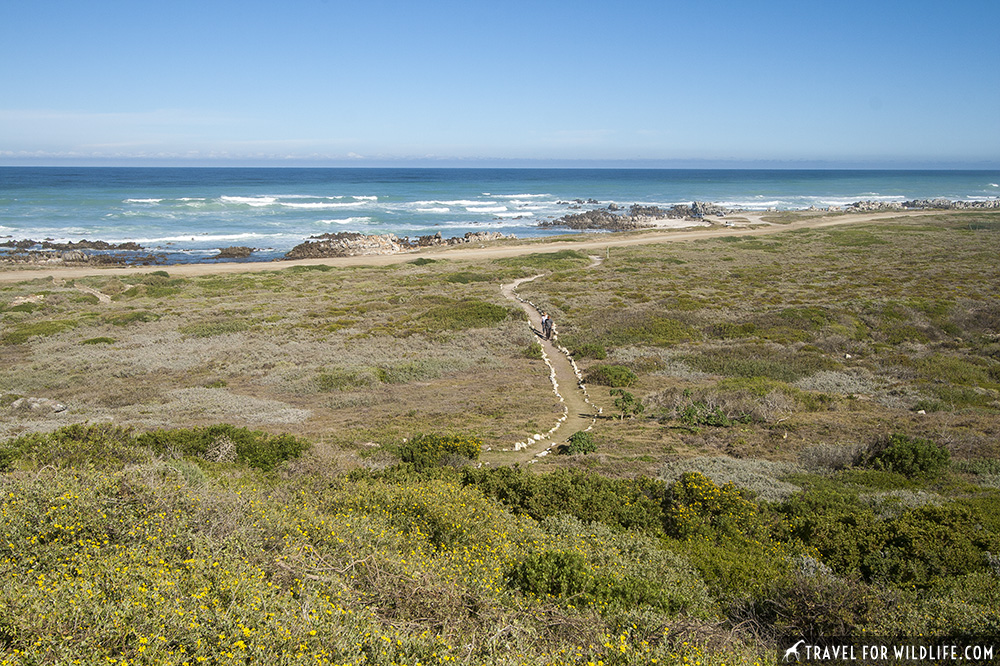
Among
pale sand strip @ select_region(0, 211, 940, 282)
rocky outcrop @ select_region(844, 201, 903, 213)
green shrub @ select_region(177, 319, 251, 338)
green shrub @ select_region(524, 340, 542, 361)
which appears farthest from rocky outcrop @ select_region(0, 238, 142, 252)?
rocky outcrop @ select_region(844, 201, 903, 213)

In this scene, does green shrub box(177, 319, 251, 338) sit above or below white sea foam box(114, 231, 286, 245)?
below

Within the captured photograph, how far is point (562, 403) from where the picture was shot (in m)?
16.0

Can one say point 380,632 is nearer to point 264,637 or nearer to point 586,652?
point 264,637

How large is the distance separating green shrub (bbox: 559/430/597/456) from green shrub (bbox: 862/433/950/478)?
5.12 metres

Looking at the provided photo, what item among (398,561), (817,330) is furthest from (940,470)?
(817,330)

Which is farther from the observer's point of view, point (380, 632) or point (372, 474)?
point (372, 474)

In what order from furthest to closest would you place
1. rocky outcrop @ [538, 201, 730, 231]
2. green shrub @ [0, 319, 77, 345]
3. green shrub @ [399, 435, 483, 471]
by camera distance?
rocky outcrop @ [538, 201, 730, 231] → green shrub @ [0, 319, 77, 345] → green shrub @ [399, 435, 483, 471]

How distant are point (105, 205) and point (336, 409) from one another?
103 metres

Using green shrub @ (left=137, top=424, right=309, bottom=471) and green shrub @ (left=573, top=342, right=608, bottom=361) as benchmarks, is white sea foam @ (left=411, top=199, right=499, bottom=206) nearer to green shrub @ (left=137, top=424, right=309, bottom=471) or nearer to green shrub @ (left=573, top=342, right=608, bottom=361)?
green shrub @ (left=573, top=342, right=608, bottom=361)

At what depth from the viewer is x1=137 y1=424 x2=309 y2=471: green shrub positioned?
35.1 ft

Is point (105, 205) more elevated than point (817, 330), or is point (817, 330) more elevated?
point (105, 205)

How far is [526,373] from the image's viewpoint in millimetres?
18875

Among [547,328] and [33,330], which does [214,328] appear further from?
[547,328]

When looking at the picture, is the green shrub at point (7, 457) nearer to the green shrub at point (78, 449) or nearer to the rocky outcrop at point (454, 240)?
the green shrub at point (78, 449)
